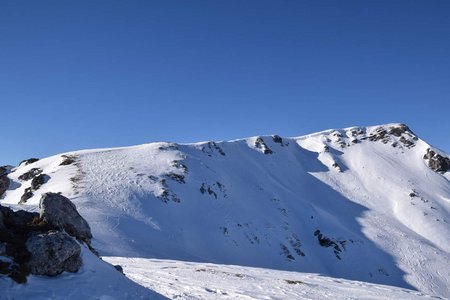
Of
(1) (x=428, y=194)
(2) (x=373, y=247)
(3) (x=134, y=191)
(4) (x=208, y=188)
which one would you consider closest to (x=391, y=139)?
(1) (x=428, y=194)

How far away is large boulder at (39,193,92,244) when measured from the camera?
17703 mm

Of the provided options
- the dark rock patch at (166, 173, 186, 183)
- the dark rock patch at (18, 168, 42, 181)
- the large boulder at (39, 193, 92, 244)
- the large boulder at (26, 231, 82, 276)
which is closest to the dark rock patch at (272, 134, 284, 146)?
the dark rock patch at (166, 173, 186, 183)

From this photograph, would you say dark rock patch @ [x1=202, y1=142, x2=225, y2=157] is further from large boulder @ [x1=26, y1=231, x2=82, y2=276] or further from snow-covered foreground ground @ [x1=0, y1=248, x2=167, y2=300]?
large boulder @ [x1=26, y1=231, x2=82, y2=276]

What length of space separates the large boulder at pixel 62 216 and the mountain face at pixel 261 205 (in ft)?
19.0

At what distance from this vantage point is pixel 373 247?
74.6 metres

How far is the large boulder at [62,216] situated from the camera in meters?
17.7

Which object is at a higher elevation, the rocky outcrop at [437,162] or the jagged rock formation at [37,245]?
the rocky outcrop at [437,162]

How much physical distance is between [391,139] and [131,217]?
105445 mm

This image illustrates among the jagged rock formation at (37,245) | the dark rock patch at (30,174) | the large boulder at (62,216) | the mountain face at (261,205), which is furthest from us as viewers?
the dark rock patch at (30,174)

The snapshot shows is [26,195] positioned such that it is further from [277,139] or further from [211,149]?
[277,139]

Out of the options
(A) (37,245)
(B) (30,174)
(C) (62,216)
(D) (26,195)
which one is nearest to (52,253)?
(A) (37,245)

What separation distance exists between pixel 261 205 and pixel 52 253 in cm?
6531

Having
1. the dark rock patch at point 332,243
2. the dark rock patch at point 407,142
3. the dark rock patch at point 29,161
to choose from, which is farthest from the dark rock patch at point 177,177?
the dark rock patch at point 407,142

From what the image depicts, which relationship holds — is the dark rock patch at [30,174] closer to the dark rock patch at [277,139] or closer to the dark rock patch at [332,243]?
the dark rock patch at [332,243]
